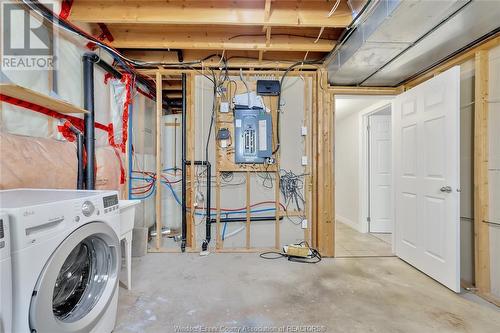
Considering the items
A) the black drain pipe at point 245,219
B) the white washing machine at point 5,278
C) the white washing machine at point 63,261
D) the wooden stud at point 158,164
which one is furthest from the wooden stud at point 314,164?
the white washing machine at point 5,278

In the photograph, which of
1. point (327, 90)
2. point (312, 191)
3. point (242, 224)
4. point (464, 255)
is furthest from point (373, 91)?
point (242, 224)

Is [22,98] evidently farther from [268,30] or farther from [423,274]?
[423,274]

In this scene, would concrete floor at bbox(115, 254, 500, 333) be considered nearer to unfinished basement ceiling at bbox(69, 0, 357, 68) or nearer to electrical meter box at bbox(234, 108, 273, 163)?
electrical meter box at bbox(234, 108, 273, 163)

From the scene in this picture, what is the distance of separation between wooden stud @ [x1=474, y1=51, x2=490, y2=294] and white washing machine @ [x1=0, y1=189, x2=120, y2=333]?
9.37 ft

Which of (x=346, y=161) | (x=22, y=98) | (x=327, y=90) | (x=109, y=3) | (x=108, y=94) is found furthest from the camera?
(x=346, y=161)

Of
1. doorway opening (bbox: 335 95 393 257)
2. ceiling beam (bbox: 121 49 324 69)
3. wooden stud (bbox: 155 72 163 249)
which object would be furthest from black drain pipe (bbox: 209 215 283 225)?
ceiling beam (bbox: 121 49 324 69)

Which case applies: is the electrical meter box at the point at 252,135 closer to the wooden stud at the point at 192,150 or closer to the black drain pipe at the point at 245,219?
the wooden stud at the point at 192,150

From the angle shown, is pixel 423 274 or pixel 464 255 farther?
pixel 423 274

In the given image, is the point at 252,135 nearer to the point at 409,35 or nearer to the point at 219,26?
the point at 219,26

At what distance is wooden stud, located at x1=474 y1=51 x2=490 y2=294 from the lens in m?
1.99

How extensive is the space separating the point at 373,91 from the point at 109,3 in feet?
10.0

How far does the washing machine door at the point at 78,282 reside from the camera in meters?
0.98

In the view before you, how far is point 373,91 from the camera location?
3.01 m

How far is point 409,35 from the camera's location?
1872 mm
